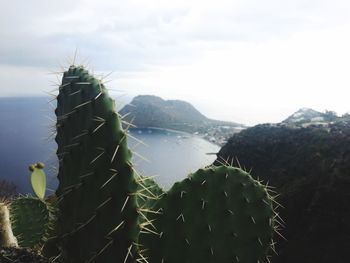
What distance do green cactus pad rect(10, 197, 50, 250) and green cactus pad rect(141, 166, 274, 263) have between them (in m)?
0.90

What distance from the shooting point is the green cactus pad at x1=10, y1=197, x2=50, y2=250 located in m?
2.74

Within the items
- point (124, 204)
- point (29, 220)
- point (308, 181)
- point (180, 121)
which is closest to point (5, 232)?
point (29, 220)

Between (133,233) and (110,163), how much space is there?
0.90ft

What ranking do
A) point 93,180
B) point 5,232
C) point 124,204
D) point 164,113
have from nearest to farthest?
point 124,204 → point 93,180 → point 5,232 → point 164,113

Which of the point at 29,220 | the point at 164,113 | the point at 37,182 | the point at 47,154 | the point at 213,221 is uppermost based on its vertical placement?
the point at 213,221

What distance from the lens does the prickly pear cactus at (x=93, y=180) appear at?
1.53 metres

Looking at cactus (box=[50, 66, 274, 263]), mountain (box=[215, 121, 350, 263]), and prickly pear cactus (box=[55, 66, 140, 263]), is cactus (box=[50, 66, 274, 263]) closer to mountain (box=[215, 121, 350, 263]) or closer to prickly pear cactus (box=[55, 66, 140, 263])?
prickly pear cactus (box=[55, 66, 140, 263])

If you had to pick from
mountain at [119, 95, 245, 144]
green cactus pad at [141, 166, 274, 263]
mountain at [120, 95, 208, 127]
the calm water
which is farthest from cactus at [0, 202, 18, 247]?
mountain at [120, 95, 208, 127]

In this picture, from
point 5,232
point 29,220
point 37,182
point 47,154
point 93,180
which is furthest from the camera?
point 47,154

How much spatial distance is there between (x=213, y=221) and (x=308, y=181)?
30883mm

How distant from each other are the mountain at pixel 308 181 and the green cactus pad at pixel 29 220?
13158 mm

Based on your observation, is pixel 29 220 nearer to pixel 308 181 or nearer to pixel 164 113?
pixel 308 181

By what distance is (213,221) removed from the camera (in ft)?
7.78

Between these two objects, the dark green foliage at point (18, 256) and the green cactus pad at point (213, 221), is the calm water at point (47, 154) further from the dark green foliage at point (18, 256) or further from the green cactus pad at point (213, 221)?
the dark green foliage at point (18, 256)
